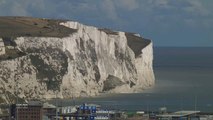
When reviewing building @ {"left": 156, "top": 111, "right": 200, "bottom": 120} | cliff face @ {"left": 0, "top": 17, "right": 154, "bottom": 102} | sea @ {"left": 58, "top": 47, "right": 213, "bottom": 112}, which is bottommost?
building @ {"left": 156, "top": 111, "right": 200, "bottom": 120}

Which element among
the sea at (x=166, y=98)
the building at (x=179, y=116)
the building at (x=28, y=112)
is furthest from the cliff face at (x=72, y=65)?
the building at (x=28, y=112)

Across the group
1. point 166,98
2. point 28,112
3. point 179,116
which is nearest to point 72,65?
point 166,98

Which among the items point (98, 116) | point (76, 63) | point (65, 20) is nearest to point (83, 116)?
point (98, 116)

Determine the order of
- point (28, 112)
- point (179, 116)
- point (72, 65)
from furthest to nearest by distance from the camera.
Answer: point (72, 65) < point (179, 116) < point (28, 112)

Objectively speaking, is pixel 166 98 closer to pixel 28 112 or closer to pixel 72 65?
pixel 72 65

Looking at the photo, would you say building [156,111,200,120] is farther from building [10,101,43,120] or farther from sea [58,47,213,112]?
sea [58,47,213,112]

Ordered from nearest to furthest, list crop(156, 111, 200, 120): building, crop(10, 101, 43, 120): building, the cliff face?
crop(10, 101, 43, 120): building, crop(156, 111, 200, 120): building, the cliff face

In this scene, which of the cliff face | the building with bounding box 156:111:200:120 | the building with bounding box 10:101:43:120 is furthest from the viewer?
the cliff face

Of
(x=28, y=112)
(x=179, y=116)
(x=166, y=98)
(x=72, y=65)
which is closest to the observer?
(x=28, y=112)

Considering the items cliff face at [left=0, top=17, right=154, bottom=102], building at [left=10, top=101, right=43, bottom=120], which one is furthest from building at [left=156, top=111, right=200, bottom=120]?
cliff face at [left=0, top=17, right=154, bottom=102]
